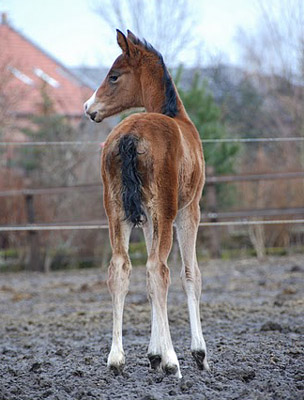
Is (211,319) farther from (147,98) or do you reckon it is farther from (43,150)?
(43,150)

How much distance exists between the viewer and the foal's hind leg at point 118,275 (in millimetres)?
4152

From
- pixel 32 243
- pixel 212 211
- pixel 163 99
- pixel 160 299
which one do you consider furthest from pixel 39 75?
pixel 160 299

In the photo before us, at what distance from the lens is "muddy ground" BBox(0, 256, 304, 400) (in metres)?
3.82

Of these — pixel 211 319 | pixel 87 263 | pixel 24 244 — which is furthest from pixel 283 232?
pixel 211 319

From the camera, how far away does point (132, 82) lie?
5293 mm

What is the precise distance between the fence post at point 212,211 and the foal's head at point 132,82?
8179 millimetres

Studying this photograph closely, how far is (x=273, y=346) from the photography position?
5113 mm

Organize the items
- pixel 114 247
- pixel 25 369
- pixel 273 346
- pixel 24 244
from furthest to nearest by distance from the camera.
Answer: pixel 24 244 < pixel 273 346 < pixel 25 369 < pixel 114 247

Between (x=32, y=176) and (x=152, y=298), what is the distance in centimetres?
1190

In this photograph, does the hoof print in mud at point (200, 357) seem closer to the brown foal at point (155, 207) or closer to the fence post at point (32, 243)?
the brown foal at point (155, 207)

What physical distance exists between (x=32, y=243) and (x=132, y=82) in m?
8.51

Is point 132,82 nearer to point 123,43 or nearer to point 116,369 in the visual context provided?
point 123,43

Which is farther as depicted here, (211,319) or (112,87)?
(211,319)

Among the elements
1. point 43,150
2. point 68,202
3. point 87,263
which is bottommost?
point 87,263
